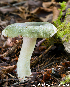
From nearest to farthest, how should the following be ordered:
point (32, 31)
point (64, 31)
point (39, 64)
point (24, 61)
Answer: point (32, 31)
point (24, 61)
point (64, 31)
point (39, 64)

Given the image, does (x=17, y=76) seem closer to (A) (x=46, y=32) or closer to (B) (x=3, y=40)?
(A) (x=46, y=32)

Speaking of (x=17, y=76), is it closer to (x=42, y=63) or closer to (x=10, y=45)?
(x=42, y=63)

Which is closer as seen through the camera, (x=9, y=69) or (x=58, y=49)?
(x=9, y=69)

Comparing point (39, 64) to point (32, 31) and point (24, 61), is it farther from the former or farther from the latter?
point (32, 31)

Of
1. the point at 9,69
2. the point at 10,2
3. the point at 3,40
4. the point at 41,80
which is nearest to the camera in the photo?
the point at 41,80

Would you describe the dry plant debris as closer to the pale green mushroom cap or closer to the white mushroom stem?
the white mushroom stem

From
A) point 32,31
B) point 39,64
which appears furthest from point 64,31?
point 32,31

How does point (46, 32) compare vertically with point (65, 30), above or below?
below

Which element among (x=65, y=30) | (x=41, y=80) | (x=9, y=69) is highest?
(x=65, y=30)

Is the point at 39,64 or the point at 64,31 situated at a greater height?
the point at 64,31

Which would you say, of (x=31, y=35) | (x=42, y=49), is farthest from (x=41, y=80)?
(x=42, y=49)

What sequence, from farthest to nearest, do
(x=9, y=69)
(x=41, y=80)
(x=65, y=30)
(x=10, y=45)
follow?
(x=10, y=45) → (x=65, y=30) → (x=9, y=69) → (x=41, y=80)
